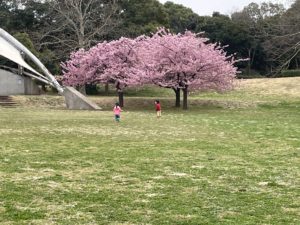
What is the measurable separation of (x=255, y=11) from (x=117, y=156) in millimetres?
59120

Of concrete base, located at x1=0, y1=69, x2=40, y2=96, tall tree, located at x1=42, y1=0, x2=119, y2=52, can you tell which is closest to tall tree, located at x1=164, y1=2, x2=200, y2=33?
tall tree, located at x1=42, y1=0, x2=119, y2=52

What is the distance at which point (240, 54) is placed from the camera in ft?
189

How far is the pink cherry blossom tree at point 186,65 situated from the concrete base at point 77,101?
4244 mm

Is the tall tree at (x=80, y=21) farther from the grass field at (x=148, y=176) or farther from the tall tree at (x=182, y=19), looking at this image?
the grass field at (x=148, y=176)

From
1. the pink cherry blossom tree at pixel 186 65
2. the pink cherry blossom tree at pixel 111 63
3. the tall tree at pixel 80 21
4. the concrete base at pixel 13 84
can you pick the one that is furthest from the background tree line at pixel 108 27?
the pink cherry blossom tree at pixel 111 63

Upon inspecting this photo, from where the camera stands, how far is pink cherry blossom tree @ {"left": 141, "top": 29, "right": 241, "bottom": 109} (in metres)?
29.5

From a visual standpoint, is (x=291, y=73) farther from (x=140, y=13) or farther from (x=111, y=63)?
(x=111, y=63)

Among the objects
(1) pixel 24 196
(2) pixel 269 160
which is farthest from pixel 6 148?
(2) pixel 269 160

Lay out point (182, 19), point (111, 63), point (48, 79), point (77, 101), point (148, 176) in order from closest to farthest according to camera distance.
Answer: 1. point (148, 176)
2. point (77, 101)
3. point (48, 79)
4. point (111, 63)
5. point (182, 19)

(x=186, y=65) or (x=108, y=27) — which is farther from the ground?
(x=108, y=27)

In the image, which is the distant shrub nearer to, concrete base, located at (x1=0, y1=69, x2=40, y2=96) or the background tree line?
the background tree line

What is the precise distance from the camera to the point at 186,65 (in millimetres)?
29375

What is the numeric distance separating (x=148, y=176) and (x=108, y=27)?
35552mm

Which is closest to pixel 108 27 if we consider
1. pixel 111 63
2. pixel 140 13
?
pixel 140 13
